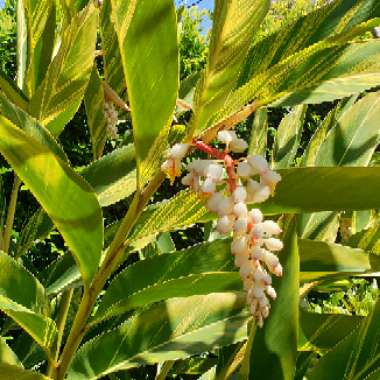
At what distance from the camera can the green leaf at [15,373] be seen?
753 mm

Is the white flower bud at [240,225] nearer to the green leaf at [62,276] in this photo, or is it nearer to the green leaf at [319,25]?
the green leaf at [319,25]

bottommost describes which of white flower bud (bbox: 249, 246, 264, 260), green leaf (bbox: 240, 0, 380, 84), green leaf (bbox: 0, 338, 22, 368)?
green leaf (bbox: 0, 338, 22, 368)

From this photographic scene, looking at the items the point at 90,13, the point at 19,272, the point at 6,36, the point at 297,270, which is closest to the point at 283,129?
the point at 90,13

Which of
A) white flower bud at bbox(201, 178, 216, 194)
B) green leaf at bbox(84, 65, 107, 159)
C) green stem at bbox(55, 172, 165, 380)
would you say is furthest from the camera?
green leaf at bbox(84, 65, 107, 159)

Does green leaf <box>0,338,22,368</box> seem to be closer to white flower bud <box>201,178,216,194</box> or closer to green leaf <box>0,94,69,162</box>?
green leaf <box>0,94,69,162</box>

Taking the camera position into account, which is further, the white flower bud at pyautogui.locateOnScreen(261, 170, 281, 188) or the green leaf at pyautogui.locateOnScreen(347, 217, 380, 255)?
the green leaf at pyautogui.locateOnScreen(347, 217, 380, 255)

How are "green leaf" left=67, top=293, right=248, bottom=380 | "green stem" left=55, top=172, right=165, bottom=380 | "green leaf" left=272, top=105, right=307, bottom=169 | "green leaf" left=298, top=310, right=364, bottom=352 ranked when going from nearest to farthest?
"green stem" left=55, top=172, right=165, bottom=380
"green leaf" left=67, top=293, right=248, bottom=380
"green leaf" left=298, top=310, right=364, bottom=352
"green leaf" left=272, top=105, right=307, bottom=169

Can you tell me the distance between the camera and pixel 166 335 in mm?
1000

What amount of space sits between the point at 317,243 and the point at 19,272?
0.40 meters

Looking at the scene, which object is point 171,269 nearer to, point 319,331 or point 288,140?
point 319,331

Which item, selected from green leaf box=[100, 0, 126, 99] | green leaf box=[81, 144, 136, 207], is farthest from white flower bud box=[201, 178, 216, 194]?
green leaf box=[100, 0, 126, 99]

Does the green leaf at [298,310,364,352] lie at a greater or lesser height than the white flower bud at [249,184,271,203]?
lesser

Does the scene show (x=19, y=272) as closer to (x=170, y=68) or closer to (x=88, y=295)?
(x=88, y=295)

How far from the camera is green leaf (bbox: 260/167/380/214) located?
71 centimetres
